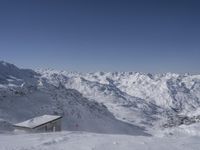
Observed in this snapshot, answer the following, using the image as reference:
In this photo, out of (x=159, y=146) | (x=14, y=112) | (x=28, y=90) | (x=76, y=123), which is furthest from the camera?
(x=28, y=90)

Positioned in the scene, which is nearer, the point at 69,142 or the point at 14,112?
the point at 69,142

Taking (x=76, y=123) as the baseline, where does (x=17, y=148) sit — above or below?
above

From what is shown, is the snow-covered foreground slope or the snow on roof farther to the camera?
the snow on roof

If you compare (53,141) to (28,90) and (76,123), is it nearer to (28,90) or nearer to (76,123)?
(76,123)

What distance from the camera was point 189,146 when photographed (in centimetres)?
1391

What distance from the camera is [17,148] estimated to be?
12.7m

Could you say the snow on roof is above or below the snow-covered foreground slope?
below

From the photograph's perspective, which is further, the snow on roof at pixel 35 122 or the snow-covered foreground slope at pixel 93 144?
the snow on roof at pixel 35 122

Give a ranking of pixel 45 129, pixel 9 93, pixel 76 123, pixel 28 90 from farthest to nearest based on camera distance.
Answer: pixel 28 90
pixel 9 93
pixel 76 123
pixel 45 129

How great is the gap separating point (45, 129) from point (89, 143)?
45.5ft

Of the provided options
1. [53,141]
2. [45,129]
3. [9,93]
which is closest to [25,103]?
[9,93]

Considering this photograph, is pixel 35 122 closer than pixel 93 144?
No

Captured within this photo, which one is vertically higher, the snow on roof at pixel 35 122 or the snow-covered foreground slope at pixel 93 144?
the snow-covered foreground slope at pixel 93 144

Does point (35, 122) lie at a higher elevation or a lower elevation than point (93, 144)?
lower
